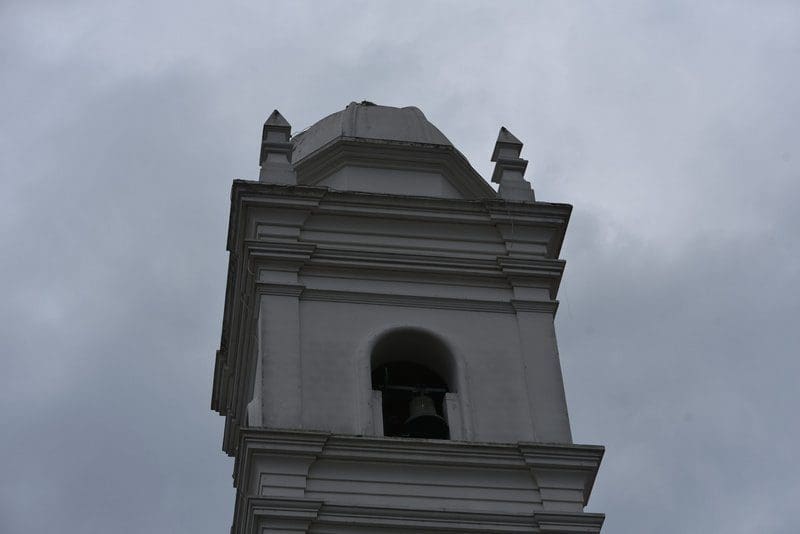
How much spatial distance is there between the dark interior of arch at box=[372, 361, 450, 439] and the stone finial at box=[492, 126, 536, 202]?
3.27m

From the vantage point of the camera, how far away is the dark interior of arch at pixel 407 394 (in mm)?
21031

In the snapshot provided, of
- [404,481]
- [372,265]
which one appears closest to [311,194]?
[372,265]

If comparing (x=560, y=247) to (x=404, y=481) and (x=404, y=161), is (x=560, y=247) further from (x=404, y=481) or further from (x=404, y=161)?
(x=404, y=481)

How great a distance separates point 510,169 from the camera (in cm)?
2466

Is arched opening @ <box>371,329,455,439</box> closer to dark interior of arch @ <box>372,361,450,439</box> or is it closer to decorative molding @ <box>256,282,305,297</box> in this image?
dark interior of arch @ <box>372,361,450,439</box>

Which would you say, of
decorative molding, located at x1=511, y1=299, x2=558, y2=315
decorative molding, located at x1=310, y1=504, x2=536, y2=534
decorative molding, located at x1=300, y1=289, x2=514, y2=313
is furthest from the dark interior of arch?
decorative molding, located at x1=310, y1=504, x2=536, y2=534

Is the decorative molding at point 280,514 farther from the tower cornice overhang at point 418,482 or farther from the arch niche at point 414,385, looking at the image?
the arch niche at point 414,385

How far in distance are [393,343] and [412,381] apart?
0.56 m

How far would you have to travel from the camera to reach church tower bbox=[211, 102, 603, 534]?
774 inches

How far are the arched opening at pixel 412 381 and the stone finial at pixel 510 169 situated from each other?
3.08 meters

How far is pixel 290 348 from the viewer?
2117 cm

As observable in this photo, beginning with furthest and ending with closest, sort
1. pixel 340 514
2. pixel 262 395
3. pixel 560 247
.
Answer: pixel 560 247
pixel 262 395
pixel 340 514

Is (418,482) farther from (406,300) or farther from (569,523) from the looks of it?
(406,300)

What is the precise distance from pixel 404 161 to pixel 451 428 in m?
5.14
